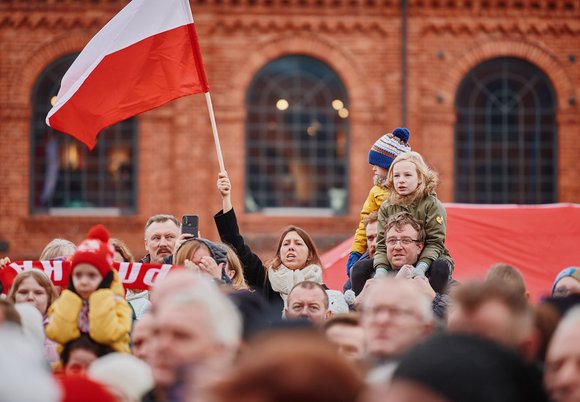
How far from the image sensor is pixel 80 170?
2216 centimetres

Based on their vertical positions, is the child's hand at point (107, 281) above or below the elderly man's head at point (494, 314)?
below

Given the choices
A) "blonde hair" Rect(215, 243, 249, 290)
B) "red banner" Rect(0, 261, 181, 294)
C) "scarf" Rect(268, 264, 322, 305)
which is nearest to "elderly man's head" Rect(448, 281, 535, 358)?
"red banner" Rect(0, 261, 181, 294)

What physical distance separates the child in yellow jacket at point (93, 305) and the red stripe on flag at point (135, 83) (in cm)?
382

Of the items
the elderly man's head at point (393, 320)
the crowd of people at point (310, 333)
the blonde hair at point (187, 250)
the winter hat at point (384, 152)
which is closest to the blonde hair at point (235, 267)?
the crowd of people at point (310, 333)

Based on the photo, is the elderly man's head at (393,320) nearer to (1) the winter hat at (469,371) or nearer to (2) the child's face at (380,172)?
(1) the winter hat at (469,371)

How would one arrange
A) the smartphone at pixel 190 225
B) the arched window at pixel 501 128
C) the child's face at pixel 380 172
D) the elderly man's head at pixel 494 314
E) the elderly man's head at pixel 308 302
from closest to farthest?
1. the elderly man's head at pixel 494 314
2. the elderly man's head at pixel 308 302
3. the smartphone at pixel 190 225
4. the child's face at pixel 380 172
5. the arched window at pixel 501 128

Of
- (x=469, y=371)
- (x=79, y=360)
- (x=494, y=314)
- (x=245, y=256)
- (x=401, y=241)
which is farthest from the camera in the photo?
(x=245, y=256)

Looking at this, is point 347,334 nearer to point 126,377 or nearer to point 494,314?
point 126,377

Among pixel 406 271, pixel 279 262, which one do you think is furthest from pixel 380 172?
pixel 406 271

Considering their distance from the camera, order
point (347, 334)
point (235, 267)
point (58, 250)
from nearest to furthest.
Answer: point (347, 334), point (235, 267), point (58, 250)

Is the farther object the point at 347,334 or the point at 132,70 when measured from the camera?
the point at 132,70

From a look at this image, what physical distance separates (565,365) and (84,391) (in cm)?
172

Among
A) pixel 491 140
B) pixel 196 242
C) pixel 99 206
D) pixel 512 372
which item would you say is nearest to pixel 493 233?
pixel 196 242

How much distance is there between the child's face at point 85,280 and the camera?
7.31 meters
